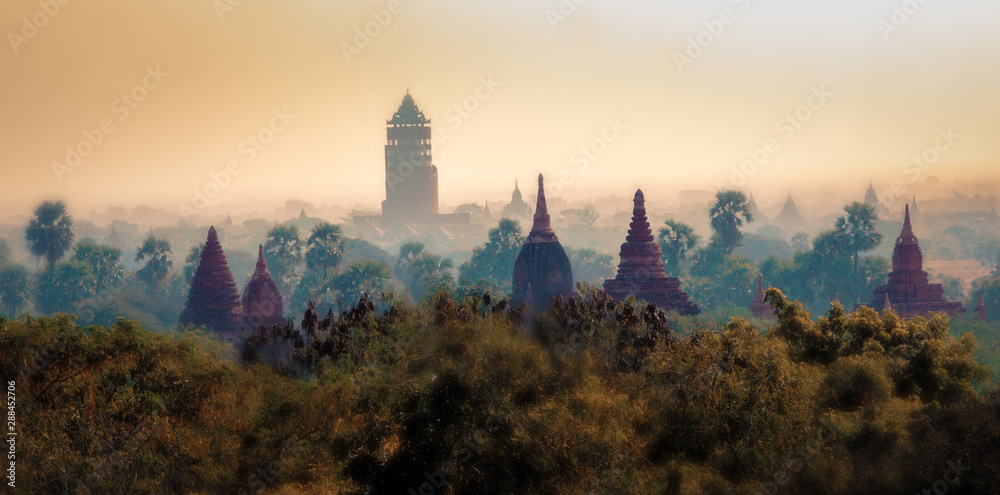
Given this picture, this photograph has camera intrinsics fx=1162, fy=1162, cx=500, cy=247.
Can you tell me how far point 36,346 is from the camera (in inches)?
1004

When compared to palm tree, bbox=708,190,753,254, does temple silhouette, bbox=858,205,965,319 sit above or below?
below

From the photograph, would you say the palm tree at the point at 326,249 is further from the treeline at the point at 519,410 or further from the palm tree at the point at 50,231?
the treeline at the point at 519,410

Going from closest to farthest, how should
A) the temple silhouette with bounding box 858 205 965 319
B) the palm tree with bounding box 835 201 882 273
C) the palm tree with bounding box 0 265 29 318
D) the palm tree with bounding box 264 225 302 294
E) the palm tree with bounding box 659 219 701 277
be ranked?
the temple silhouette with bounding box 858 205 965 319 < the palm tree with bounding box 835 201 882 273 < the palm tree with bounding box 659 219 701 277 < the palm tree with bounding box 0 265 29 318 < the palm tree with bounding box 264 225 302 294

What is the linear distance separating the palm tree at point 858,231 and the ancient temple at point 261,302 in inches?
1834

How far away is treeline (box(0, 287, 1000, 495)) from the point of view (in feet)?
63.4

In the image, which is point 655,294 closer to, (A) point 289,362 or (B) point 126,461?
(A) point 289,362

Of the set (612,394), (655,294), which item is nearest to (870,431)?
(612,394)

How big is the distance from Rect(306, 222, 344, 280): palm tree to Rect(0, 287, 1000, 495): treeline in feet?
203

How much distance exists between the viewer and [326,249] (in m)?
91.6

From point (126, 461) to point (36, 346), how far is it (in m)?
4.31

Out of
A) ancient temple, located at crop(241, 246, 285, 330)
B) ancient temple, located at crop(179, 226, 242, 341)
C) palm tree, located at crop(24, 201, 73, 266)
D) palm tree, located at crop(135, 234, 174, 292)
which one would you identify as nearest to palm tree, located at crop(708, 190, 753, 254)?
palm tree, located at crop(135, 234, 174, 292)

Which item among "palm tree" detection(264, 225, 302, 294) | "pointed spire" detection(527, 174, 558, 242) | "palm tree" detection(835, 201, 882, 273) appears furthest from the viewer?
"palm tree" detection(264, 225, 302, 294)

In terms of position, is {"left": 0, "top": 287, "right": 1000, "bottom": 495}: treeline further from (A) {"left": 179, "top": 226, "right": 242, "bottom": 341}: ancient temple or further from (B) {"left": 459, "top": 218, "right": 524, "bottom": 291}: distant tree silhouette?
(B) {"left": 459, "top": 218, "right": 524, "bottom": 291}: distant tree silhouette

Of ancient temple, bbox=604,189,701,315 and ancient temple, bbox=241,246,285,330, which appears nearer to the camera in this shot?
ancient temple, bbox=604,189,701,315
